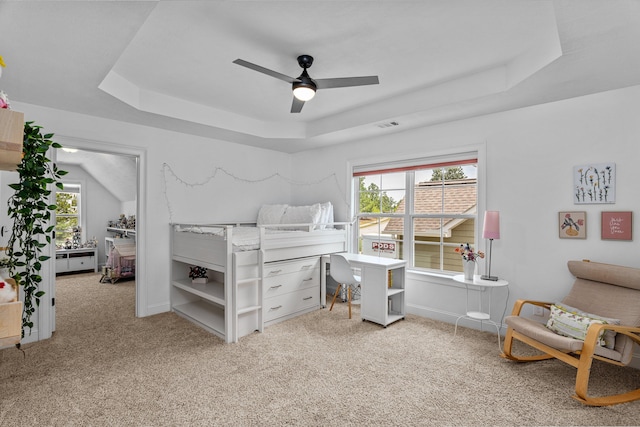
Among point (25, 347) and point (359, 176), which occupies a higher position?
point (359, 176)

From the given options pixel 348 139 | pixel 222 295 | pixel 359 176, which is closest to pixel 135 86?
pixel 222 295

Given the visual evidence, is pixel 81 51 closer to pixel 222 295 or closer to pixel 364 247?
pixel 222 295

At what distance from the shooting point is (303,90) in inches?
95.3

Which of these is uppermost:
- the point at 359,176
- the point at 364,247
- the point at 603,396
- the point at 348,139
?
the point at 348,139

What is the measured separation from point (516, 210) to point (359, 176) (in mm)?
1998

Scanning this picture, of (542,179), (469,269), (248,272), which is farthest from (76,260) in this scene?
(542,179)

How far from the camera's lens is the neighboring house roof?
3.61 m

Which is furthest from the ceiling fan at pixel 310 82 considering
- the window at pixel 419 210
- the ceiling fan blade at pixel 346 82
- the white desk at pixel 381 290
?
the white desk at pixel 381 290

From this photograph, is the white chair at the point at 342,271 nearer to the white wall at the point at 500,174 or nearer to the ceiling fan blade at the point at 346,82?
the white wall at the point at 500,174

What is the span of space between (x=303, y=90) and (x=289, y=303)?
7.63 feet

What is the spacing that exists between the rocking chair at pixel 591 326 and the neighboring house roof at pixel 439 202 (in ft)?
3.80

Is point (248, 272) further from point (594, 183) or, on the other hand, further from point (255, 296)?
point (594, 183)

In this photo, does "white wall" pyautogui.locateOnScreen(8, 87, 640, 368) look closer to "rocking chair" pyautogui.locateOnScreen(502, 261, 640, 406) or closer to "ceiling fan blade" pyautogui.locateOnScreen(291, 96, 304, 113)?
"rocking chair" pyautogui.locateOnScreen(502, 261, 640, 406)

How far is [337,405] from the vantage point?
204 centimetres
